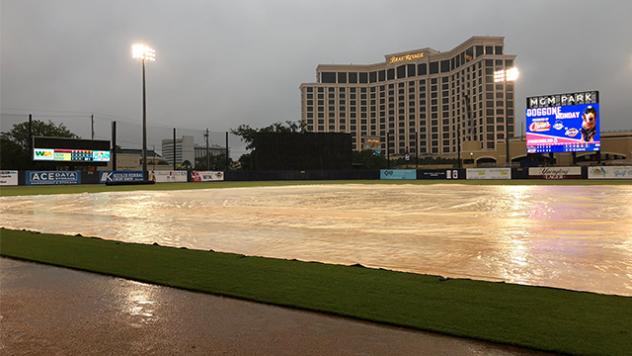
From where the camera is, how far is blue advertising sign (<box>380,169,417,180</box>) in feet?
202

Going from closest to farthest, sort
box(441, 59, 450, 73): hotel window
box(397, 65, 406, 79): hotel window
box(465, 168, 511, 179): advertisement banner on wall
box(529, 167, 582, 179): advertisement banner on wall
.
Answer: box(529, 167, 582, 179): advertisement banner on wall, box(465, 168, 511, 179): advertisement banner on wall, box(441, 59, 450, 73): hotel window, box(397, 65, 406, 79): hotel window

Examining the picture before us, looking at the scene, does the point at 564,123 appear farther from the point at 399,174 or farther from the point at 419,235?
the point at 419,235

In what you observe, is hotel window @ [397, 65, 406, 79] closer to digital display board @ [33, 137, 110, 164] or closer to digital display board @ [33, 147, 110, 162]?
digital display board @ [33, 137, 110, 164]

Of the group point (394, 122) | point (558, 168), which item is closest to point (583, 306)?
point (558, 168)

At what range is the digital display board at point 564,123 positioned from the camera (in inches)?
1697

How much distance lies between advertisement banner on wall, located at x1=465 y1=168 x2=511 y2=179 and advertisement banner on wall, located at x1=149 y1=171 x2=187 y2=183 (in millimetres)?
36286

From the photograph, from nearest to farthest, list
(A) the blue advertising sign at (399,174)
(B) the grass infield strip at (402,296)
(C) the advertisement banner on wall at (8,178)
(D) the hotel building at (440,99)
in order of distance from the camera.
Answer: (B) the grass infield strip at (402,296)
(C) the advertisement banner on wall at (8,178)
(A) the blue advertising sign at (399,174)
(D) the hotel building at (440,99)

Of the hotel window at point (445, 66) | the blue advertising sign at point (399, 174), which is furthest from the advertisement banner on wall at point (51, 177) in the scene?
the hotel window at point (445, 66)

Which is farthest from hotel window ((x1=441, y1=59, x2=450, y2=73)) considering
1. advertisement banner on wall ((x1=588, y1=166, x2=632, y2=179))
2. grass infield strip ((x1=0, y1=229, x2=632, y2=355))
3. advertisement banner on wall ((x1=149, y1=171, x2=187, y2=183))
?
grass infield strip ((x1=0, y1=229, x2=632, y2=355))

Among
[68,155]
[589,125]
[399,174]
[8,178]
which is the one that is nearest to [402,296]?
[589,125]

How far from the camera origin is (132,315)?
14.8 ft

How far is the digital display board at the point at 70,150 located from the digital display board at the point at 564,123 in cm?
4789

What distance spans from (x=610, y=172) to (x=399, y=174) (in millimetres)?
24925

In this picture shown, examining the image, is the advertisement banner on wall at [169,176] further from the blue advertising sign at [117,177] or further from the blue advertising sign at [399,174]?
the blue advertising sign at [399,174]
